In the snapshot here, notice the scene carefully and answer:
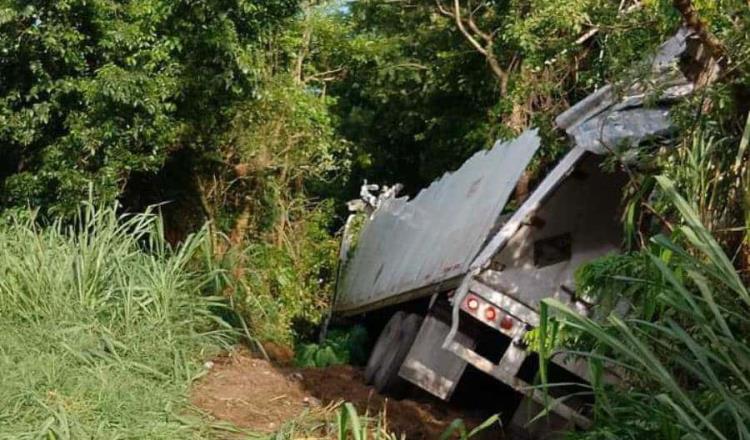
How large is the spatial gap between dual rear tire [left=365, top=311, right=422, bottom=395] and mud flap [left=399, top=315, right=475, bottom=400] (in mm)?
461

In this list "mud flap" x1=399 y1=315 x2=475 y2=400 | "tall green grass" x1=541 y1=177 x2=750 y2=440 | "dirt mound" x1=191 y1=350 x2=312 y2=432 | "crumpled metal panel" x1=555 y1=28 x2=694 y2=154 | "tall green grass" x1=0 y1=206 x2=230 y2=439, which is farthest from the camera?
"mud flap" x1=399 y1=315 x2=475 y2=400

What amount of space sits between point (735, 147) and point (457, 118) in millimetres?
12452

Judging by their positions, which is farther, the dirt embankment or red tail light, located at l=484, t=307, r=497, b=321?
red tail light, located at l=484, t=307, r=497, b=321

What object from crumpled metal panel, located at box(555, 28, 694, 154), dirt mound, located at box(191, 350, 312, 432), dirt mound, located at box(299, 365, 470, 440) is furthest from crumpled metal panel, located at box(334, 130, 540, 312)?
dirt mound, located at box(191, 350, 312, 432)

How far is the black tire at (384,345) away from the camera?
30.9ft

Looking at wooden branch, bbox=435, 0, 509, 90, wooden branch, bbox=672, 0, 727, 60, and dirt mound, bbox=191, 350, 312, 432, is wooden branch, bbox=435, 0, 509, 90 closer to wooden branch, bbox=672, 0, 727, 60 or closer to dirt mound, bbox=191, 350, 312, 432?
dirt mound, bbox=191, 350, 312, 432

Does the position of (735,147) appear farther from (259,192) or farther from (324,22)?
(324,22)

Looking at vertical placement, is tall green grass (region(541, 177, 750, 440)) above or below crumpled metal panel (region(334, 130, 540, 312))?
above

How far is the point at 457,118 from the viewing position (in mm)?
17078

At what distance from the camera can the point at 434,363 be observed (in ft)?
26.5

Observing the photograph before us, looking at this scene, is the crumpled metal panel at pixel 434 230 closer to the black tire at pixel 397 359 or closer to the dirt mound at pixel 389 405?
the black tire at pixel 397 359

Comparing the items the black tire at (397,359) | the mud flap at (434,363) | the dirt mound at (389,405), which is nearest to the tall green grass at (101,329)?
the dirt mound at (389,405)

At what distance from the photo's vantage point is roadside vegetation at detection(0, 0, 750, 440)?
4.40 metres

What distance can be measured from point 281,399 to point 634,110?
2873mm
